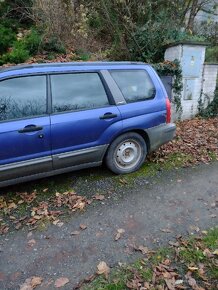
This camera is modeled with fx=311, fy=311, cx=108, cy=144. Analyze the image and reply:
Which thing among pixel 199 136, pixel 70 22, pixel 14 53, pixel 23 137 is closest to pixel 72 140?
pixel 23 137

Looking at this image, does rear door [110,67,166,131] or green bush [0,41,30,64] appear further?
green bush [0,41,30,64]

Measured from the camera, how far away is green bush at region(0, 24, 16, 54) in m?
8.85

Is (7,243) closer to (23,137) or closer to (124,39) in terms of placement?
(23,137)

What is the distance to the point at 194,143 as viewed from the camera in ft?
21.0

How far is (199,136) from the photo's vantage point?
6801mm

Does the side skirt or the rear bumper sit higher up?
the rear bumper

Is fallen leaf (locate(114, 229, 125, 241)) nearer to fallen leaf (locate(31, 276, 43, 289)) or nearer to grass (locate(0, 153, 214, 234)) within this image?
grass (locate(0, 153, 214, 234))

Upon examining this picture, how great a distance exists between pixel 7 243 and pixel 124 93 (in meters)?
2.68

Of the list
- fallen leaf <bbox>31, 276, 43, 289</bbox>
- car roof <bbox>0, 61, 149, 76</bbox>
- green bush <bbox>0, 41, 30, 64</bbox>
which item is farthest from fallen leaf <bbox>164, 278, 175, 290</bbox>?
green bush <bbox>0, 41, 30, 64</bbox>

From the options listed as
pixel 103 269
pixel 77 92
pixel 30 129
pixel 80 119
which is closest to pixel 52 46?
pixel 77 92

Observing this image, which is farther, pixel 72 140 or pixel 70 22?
pixel 70 22

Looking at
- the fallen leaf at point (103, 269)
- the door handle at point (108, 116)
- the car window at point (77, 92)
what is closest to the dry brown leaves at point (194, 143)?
the door handle at point (108, 116)

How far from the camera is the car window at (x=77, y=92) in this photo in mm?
4273

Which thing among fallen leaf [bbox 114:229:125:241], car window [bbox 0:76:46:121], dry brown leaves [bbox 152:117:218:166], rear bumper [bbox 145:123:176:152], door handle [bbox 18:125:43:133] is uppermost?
car window [bbox 0:76:46:121]
